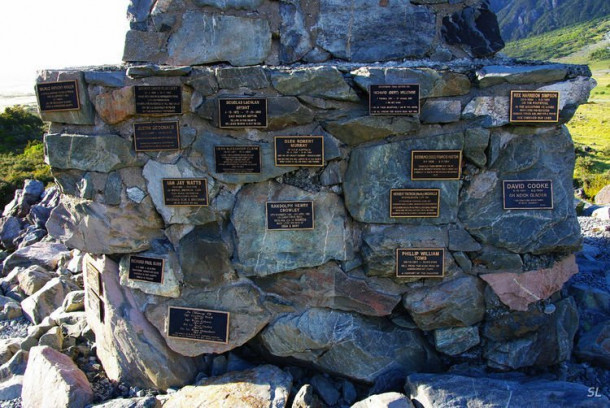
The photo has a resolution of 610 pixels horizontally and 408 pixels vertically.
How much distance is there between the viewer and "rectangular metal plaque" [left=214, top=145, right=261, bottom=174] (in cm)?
333

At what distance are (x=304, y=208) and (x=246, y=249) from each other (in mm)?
572

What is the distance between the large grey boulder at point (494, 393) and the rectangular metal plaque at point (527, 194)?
1292 mm

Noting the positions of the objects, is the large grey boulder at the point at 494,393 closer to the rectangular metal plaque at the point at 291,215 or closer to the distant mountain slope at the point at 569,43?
the rectangular metal plaque at the point at 291,215

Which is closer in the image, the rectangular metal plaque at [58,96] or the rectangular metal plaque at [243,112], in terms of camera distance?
the rectangular metal plaque at [243,112]

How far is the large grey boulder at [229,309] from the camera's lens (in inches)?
142

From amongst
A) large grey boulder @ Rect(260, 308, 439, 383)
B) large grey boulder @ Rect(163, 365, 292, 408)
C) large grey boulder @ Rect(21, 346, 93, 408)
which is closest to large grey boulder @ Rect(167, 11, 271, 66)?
large grey boulder @ Rect(260, 308, 439, 383)

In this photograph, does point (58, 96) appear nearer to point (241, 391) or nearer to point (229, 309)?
point (229, 309)

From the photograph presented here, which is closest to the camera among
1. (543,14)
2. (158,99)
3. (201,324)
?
(158,99)

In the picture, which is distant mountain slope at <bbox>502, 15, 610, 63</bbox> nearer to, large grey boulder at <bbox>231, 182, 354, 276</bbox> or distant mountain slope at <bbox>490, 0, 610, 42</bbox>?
distant mountain slope at <bbox>490, 0, 610, 42</bbox>

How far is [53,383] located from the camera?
137 inches

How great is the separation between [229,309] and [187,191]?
103 centimetres

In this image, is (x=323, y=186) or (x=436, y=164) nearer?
(x=436, y=164)

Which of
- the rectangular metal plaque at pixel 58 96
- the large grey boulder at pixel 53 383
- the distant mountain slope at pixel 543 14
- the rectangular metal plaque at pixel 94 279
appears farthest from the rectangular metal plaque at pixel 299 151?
the distant mountain slope at pixel 543 14

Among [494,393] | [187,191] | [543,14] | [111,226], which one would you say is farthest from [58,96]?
[543,14]
